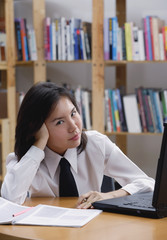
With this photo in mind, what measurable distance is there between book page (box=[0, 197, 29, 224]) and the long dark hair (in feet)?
0.96

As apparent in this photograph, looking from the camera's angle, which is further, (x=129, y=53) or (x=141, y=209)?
(x=129, y=53)

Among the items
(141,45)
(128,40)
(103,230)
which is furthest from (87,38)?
(103,230)

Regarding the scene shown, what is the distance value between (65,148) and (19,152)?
0.67 feet

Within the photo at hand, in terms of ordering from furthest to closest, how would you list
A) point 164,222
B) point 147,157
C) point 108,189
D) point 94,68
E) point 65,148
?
point 147,157 < point 94,68 < point 108,189 < point 65,148 < point 164,222

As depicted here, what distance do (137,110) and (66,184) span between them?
155 cm

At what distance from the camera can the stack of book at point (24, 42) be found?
353 cm

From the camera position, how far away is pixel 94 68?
3332 millimetres

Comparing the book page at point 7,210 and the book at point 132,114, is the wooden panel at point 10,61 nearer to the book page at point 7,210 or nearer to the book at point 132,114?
the book at point 132,114

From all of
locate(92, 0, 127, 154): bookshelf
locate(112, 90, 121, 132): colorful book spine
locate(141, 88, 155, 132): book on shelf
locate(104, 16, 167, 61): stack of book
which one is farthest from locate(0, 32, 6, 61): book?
locate(141, 88, 155, 132): book on shelf

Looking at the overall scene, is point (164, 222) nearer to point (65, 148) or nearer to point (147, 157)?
point (65, 148)

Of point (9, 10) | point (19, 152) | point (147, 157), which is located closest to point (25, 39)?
point (9, 10)

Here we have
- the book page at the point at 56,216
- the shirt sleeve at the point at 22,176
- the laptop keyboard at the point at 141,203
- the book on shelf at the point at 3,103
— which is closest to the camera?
the book page at the point at 56,216

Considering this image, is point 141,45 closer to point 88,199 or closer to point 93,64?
point 93,64

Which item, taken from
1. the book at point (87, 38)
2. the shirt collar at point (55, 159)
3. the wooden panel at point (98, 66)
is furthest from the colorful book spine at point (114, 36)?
the shirt collar at point (55, 159)
